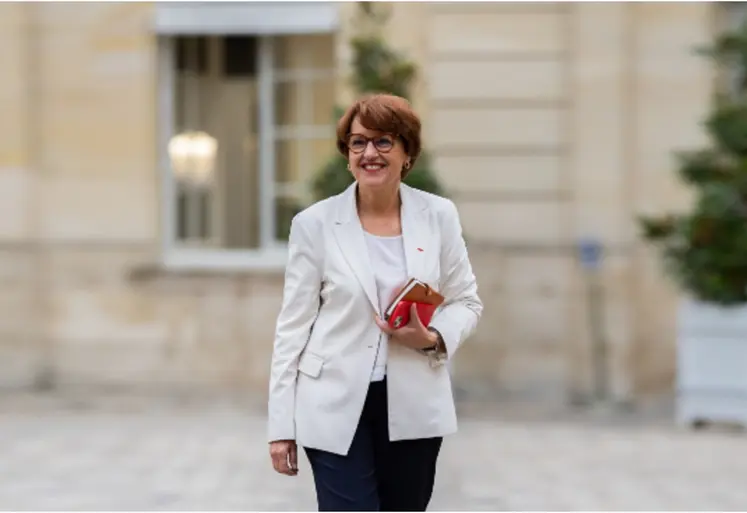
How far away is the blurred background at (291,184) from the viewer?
9547 millimetres

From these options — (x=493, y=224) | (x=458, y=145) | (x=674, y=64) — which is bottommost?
(x=493, y=224)

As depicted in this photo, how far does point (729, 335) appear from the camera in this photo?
825cm

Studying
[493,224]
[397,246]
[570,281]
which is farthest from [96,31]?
[397,246]

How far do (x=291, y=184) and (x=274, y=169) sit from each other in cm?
18

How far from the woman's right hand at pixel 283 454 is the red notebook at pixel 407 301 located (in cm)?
42

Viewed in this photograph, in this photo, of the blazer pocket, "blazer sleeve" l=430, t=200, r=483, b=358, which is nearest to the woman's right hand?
the blazer pocket

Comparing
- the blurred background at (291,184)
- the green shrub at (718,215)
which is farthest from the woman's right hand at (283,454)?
the green shrub at (718,215)

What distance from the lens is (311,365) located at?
10.9ft

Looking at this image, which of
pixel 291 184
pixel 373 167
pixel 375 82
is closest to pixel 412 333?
pixel 373 167

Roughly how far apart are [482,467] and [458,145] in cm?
326

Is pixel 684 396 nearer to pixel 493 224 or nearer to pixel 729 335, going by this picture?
pixel 729 335

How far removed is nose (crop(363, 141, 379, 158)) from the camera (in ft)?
10.8

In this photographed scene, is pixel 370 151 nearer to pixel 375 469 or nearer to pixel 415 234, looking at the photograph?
pixel 415 234

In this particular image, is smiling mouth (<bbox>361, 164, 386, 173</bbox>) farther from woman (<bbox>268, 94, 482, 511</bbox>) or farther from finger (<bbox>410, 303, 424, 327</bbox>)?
finger (<bbox>410, 303, 424, 327</bbox>)
